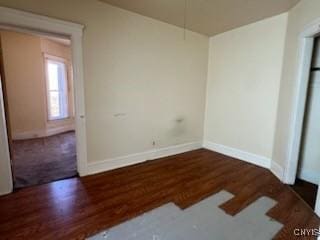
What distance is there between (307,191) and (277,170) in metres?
0.50

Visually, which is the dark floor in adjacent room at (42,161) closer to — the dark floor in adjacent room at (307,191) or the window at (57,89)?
the window at (57,89)

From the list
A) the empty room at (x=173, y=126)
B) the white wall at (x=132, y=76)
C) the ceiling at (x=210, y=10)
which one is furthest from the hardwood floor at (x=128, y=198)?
the ceiling at (x=210, y=10)

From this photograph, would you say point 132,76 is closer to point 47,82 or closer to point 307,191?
point 307,191

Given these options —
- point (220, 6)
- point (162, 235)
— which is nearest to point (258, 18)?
point (220, 6)

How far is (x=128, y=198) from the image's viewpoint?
2.27 metres

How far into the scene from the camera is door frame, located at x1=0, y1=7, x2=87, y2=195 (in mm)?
2166

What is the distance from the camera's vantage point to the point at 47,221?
1864mm

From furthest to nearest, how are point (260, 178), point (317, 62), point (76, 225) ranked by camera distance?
point (260, 178) → point (317, 62) → point (76, 225)

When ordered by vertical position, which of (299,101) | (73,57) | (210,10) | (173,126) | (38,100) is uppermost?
(210,10)

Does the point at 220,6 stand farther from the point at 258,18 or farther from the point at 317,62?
the point at 317,62

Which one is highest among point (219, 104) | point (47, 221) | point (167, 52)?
point (167, 52)

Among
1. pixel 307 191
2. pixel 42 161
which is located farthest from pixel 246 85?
pixel 42 161

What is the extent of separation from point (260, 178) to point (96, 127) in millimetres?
2666

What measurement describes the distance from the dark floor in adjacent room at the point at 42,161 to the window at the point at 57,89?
1.17 m
